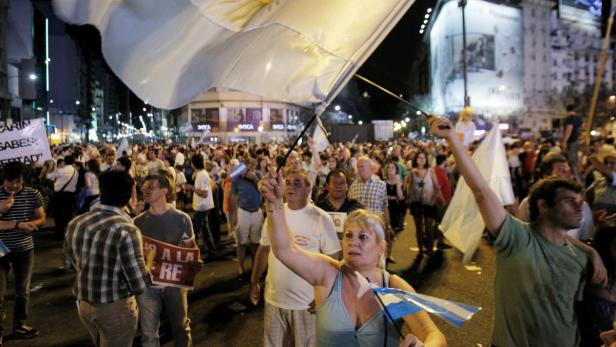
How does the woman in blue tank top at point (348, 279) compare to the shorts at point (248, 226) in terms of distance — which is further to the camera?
the shorts at point (248, 226)

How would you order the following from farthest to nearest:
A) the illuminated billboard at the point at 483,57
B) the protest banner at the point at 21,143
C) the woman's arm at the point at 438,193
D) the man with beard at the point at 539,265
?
the illuminated billboard at the point at 483,57
the woman's arm at the point at 438,193
the protest banner at the point at 21,143
the man with beard at the point at 539,265

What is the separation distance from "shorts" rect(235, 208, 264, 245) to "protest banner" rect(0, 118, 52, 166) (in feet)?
10.1

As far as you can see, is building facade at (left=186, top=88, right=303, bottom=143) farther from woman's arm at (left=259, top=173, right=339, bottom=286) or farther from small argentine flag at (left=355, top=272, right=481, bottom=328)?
small argentine flag at (left=355, top=272, right=481, bottom=328)

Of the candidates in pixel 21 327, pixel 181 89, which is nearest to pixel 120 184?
pixel 181 89

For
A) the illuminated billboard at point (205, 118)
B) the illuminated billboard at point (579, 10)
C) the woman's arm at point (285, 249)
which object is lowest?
the woman's arm at point (285, 249)

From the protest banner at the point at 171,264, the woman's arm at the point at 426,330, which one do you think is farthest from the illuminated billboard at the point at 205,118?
Result: the woman's arm at the point at 426,330

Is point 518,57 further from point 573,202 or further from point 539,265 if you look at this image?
point 539,265

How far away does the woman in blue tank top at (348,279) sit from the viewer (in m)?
2.35

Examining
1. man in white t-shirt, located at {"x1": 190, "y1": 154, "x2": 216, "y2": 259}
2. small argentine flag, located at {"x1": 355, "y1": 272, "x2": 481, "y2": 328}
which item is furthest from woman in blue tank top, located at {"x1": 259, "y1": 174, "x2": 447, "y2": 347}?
man in white t-shirt, located at {"x1": 190, "y1": 154, "x2": 216, "y2": 259}

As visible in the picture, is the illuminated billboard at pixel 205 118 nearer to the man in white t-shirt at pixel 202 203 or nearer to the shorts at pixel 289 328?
the man in white t-shirt at pixel 202 203

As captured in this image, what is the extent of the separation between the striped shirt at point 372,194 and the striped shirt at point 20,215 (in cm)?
437

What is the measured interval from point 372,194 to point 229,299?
8.65ft

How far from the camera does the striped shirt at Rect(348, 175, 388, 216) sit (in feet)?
23.0

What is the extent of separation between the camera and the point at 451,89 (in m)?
76.8
